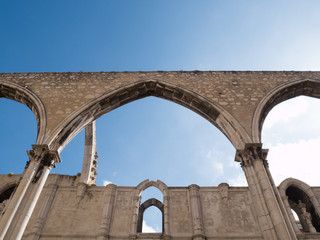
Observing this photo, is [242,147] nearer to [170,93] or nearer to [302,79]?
[170,93]

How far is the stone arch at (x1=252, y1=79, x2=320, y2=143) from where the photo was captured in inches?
266

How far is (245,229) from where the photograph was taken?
348 inches

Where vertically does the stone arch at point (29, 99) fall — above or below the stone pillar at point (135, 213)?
above

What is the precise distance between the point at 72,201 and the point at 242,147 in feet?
24.9

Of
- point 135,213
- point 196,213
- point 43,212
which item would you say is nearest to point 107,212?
point 135,213

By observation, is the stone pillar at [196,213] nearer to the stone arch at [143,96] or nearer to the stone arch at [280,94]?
the stone arch at [143,96]

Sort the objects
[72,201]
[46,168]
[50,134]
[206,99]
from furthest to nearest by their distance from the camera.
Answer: [72,201], [206,99], [50,134], [46,168]

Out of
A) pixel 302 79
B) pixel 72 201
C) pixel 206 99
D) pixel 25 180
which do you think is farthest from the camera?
pixel 72 201

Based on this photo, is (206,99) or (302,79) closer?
(206,99)

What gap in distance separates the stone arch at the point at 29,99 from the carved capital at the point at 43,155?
290 millimetres

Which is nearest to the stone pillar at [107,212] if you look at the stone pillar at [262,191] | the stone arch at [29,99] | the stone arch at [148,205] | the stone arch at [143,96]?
the stone arch at [148,205]

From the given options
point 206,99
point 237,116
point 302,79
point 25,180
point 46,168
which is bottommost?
point 25,180

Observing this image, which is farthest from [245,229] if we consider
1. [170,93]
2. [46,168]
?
[46,168]

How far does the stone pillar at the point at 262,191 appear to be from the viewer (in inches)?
177
